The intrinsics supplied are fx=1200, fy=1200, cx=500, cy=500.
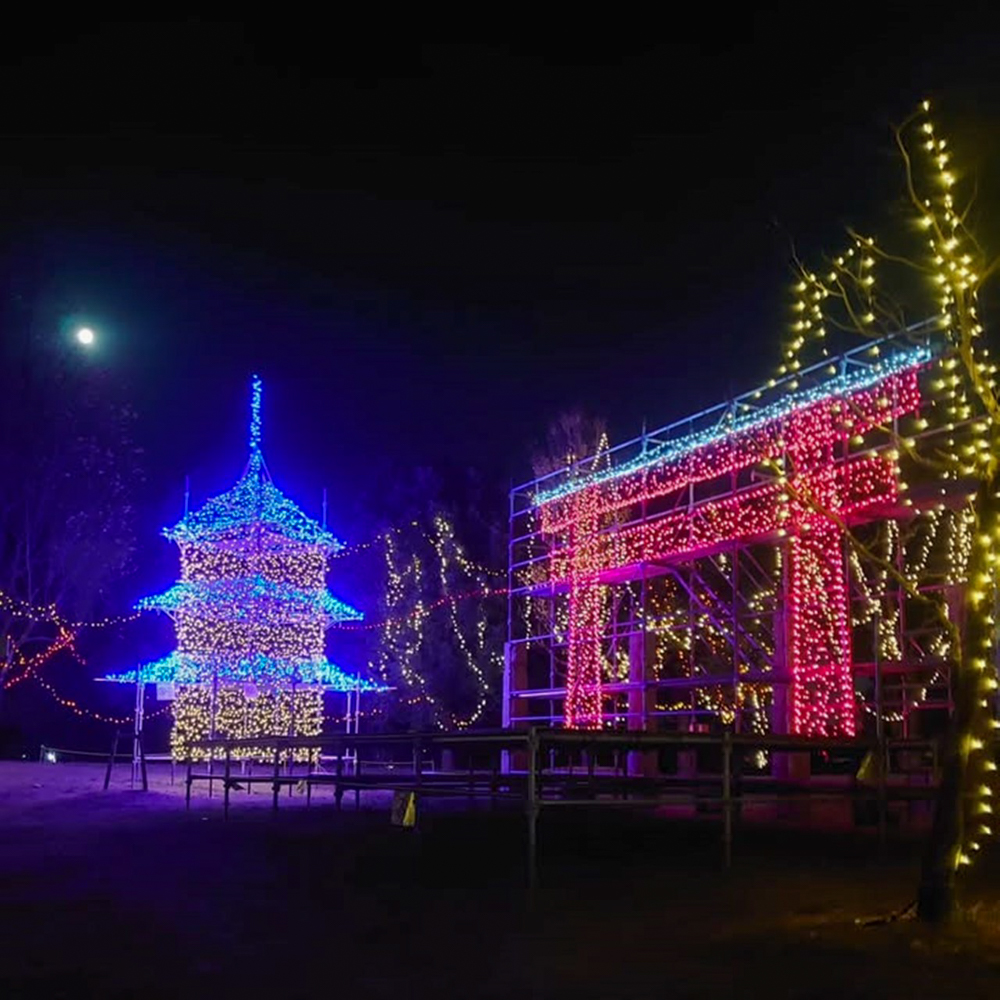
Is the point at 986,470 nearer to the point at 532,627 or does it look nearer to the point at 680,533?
the point at 680,533

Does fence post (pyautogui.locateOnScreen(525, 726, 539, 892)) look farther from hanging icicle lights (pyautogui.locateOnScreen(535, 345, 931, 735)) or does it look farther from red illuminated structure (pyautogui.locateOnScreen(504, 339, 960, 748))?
hanging icicle lights (pyautogui.locateOnScreen(535, 345, 931, 735))

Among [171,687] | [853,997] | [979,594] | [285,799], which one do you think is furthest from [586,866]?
→ [171,687]

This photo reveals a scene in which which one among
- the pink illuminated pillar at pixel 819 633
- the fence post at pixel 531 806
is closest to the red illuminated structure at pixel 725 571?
the pink illuminated pillar at pixel 819 633

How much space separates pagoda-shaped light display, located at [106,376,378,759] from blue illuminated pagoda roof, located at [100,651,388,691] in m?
0.02

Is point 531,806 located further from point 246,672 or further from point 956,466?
point 246,672

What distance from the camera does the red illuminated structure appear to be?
18938mm

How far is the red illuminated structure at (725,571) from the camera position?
746 inches

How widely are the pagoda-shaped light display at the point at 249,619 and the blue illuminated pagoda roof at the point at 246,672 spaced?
0.02 meters

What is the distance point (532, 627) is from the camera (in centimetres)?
3250

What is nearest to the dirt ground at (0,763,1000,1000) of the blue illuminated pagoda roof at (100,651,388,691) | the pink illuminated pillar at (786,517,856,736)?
the pink illuminated pillar at (786,517,856,736)

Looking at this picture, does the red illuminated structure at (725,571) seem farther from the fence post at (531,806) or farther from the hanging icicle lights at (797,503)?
the fence post at (531,806)

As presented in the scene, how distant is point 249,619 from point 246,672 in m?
1.14

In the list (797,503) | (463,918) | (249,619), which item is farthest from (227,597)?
(463,918)

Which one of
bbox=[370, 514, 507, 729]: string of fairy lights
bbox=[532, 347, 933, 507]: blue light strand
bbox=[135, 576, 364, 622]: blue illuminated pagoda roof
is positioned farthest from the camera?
bbox=[370, 514, 507, 729]: string of fairy lights
